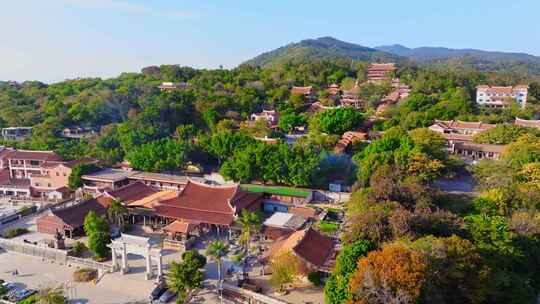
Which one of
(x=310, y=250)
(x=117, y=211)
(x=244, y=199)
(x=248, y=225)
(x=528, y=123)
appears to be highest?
(x=528, y=123)

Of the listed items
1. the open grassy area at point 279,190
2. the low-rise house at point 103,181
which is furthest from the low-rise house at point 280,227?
the low-rise house at point 103,181

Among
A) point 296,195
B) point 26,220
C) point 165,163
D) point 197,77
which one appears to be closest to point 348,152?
point 296,195

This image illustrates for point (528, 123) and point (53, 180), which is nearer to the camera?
point (53, 180)

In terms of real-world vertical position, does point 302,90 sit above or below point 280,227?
above

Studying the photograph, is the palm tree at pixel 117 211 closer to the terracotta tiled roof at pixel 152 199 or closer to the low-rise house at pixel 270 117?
the terracotta tiled roof at pixel 152 199

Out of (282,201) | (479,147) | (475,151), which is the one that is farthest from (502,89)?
(282,201)

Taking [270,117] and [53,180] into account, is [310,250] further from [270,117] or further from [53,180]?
[270,117]

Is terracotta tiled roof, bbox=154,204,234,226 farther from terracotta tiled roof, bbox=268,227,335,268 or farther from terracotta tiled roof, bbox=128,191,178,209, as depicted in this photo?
terracotta tiled roof, bbox=268,227,335,268
